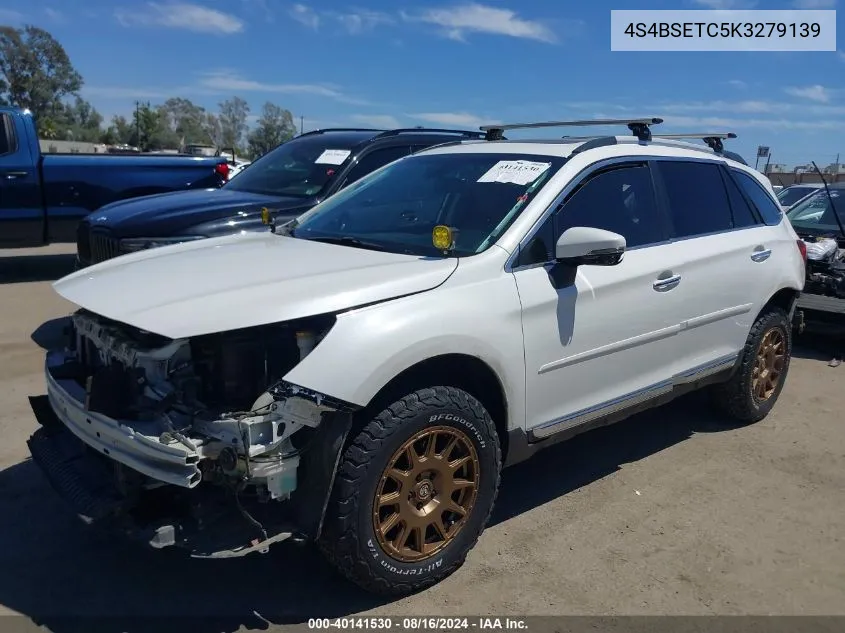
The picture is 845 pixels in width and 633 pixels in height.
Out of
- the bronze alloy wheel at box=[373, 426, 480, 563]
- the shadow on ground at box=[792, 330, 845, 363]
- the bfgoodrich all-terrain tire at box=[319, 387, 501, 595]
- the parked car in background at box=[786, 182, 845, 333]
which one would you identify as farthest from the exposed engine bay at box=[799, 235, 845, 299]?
the bronze alloy wheel at box=[373, 426, 480, 563]

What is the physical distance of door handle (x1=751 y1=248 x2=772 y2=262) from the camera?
4830 mm

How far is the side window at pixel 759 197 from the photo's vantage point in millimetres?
5086

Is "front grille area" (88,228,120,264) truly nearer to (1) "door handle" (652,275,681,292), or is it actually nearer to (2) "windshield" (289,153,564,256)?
(2) "windshield" (289,153,564,256)

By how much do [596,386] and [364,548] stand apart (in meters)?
1.52

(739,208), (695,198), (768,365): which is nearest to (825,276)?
(768,365)

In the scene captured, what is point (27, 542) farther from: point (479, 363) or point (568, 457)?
point (568, 457)

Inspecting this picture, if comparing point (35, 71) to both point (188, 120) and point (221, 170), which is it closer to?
point (188, 120)

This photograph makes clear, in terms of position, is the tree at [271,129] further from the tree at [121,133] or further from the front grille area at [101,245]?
the front grille area at [101,245]

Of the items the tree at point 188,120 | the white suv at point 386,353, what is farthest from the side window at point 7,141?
Answer: the tree at point 188,120

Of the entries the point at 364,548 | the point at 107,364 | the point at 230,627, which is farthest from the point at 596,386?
the point at 107,364

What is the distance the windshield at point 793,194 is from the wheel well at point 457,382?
23.1ft

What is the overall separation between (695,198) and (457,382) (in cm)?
227

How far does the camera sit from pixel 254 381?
2.82m

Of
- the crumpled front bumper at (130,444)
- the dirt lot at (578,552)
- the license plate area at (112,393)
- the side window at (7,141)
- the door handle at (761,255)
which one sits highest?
the side window at (7,141)
